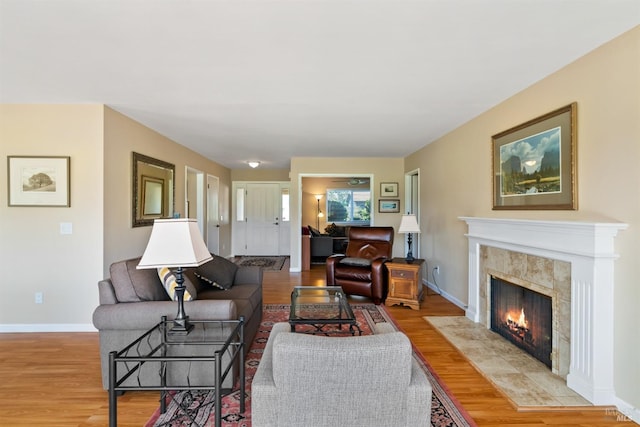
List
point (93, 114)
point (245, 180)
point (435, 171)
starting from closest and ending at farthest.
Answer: point (93, 114), point (435, 171), point (245, 180)

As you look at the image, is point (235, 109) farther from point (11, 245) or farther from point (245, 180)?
point (245, 180)

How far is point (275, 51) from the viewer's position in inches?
84.4

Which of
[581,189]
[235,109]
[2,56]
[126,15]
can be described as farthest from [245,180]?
[581,189]

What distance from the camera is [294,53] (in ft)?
Answer: 7.12

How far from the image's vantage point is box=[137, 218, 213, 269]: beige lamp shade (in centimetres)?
184

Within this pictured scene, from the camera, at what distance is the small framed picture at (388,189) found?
6320mm

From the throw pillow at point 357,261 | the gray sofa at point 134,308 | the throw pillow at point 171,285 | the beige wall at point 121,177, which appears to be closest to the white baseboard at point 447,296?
the throw pillow at point 357,261

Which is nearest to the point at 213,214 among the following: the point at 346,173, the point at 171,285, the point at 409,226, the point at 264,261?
the point at 264,261

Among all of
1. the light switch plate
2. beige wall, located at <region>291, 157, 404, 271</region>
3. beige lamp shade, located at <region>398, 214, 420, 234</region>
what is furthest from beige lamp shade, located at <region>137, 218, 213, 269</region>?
beige wall, located at <region>291, 157, 404, 271</region>

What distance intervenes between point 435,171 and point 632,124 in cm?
294

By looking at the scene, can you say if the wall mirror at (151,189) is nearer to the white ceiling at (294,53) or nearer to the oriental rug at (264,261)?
the white ceiling at (294,53)

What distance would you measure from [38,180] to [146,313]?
2.32 m

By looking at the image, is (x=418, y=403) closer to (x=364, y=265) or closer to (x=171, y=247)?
(x=171, y=247)

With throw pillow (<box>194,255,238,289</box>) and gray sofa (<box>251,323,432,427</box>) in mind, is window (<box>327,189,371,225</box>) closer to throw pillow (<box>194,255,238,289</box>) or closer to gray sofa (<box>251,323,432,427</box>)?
throw pillow (<box>194,255,238,289</box>)
